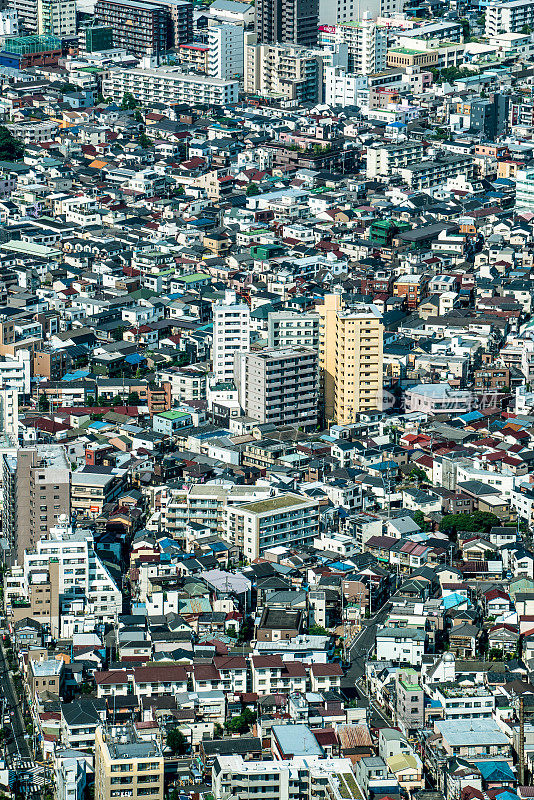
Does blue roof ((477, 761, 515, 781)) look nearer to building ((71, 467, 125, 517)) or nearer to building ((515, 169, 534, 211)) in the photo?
building ((71, 467, 125, 517))

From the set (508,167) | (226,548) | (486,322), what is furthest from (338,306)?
(508,167)

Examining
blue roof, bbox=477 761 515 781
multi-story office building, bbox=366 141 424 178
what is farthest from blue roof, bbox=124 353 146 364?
blue roof, bbox=477 761 515 781

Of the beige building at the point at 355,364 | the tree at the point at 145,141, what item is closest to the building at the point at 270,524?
the beige building at the point at 355,364

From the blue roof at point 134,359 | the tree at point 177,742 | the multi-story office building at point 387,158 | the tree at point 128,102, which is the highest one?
the multi-story office building at point 387,158

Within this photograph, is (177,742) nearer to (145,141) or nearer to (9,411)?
(9,411)

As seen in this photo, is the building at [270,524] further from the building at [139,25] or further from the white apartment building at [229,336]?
the building at [139,25]

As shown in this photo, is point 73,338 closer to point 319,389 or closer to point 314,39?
point 319,389
